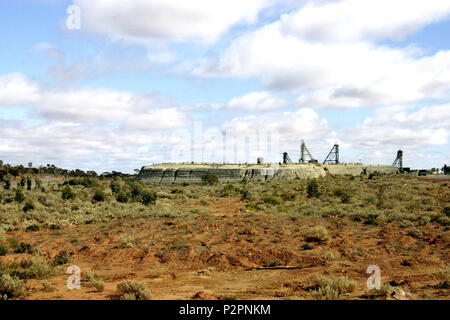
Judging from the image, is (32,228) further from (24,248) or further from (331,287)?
(331,287)

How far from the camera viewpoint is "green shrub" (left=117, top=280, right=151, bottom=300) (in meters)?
9.34

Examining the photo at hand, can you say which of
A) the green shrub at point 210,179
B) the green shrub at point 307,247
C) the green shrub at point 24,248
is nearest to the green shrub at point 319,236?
the green shrub at point 307,247

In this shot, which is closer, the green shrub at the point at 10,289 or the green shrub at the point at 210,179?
the green shrub at the point at 10,289

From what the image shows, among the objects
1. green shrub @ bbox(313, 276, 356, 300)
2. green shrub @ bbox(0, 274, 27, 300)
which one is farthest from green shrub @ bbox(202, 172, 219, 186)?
green shrub @ bbox(0, 274, 27, 300)

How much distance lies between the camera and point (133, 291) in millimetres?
9914

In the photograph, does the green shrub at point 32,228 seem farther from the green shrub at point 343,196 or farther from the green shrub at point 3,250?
the green shrub at point 343,196

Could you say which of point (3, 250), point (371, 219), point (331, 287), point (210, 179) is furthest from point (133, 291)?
point (210, 179)

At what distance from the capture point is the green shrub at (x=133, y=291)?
30.6 feet

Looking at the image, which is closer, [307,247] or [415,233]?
[307,247]

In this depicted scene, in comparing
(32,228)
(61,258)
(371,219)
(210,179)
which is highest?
(210,179)

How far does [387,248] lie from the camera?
16.0 m

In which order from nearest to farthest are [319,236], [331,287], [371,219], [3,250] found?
[331,287] → [3,250] → [319,236] → [371,219]
